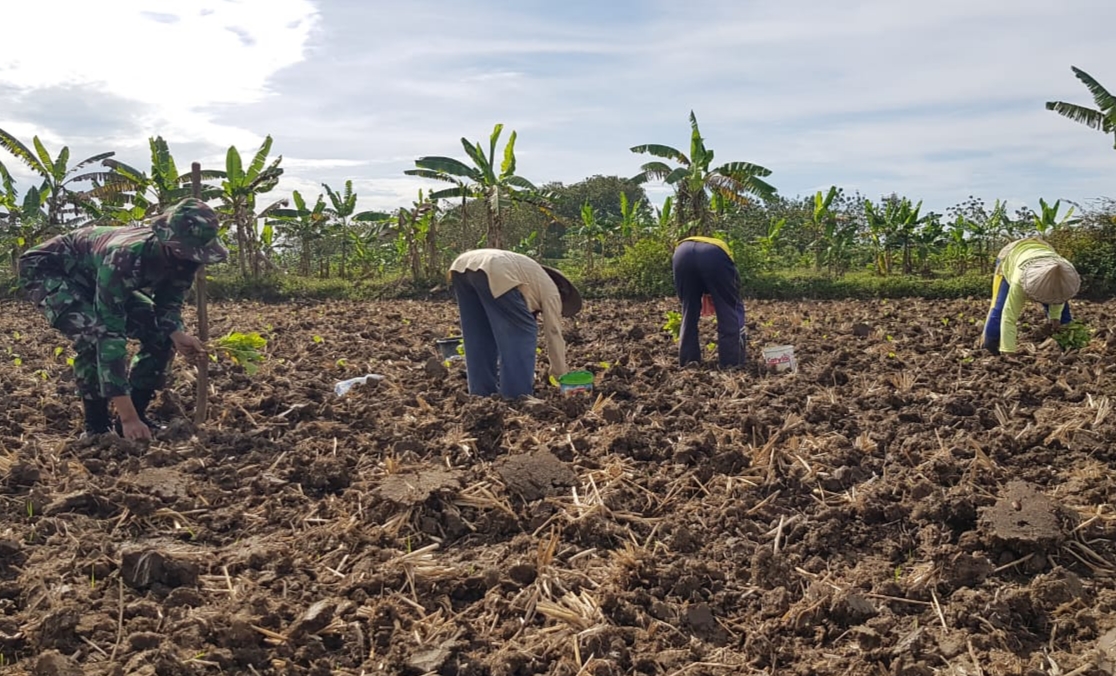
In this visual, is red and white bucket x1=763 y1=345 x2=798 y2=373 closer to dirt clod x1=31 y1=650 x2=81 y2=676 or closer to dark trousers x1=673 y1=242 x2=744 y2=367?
dark trousers x1=673 y1=242 x2=744 y2=367

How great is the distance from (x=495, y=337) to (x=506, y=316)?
0.16 m

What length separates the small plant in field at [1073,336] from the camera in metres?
6.86

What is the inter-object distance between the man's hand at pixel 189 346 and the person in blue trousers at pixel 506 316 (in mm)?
1590

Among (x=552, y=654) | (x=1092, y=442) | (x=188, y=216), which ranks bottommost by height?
(x=552, y=654)

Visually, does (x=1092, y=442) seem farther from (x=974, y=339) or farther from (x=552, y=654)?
(x=974, y=339)

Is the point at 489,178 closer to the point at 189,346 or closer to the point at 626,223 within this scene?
the point at 626,223

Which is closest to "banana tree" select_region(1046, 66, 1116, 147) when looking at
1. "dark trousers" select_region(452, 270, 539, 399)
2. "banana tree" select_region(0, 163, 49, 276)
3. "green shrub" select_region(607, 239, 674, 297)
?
"green shrub" select_region(607, 239, 674, 297)

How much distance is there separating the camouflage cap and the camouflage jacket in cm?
13

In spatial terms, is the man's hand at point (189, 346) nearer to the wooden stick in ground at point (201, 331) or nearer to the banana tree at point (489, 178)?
the wooden stick in ground at point (201, 331)

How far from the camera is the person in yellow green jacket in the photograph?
630 cm

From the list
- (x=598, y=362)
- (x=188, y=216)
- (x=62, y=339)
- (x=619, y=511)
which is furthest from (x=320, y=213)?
(x=619, y=511)

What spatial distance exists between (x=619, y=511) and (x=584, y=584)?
0.65m

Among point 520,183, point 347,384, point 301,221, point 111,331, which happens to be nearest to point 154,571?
point 111,331

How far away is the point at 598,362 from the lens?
743 centimetres
